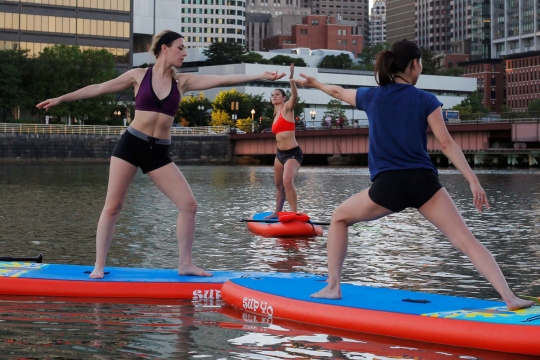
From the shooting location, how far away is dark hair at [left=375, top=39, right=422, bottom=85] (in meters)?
7.88

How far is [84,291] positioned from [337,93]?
10.9 feet

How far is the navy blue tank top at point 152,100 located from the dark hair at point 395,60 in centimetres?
248

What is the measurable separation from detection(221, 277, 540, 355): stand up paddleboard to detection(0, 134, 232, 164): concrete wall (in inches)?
3151

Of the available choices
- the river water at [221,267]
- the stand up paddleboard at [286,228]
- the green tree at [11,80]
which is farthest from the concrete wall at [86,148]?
the stand up paddleboard at [286,228]

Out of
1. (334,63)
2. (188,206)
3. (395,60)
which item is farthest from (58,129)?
(334,63)

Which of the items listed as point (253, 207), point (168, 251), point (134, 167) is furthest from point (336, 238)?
point (253, 207)

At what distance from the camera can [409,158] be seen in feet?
25.4

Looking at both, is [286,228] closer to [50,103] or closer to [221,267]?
[221,267]

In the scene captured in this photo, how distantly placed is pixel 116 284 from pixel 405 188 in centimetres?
343

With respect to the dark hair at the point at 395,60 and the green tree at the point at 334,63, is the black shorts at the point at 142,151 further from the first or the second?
the green tree at the point at 334,63

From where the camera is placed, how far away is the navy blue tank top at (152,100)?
31.5 feet

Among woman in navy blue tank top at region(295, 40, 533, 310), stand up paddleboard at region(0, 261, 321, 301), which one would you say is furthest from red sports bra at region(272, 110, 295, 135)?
woman in navy blue tank top at region(295, 40, 533, 310)

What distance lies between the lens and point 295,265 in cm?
1252

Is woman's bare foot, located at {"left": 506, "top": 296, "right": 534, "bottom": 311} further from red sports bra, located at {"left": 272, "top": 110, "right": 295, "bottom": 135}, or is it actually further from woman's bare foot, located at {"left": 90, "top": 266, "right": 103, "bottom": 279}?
red sports bra, located at {"left": 272, "top": 110, "right": 295, "bottom": 135}
